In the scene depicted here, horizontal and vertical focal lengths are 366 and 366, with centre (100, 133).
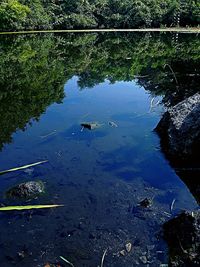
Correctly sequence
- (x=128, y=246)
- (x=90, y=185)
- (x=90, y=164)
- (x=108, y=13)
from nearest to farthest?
(x=128, y=246), (x=90, y=185), (x=90, y=164), (x=108, y=13)

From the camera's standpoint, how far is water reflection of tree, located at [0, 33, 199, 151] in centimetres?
1820

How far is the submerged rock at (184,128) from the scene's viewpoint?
38.7 feet

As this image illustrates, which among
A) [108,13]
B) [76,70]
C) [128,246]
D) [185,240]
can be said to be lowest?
[76,70]

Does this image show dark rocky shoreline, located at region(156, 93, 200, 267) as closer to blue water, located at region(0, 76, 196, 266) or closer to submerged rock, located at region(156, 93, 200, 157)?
submerged rock, located at region(156, 93, 200, 157)

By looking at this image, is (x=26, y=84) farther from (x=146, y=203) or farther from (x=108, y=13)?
(x=108, y=13)

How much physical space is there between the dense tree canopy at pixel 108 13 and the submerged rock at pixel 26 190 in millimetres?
50412

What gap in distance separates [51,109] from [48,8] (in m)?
48.2

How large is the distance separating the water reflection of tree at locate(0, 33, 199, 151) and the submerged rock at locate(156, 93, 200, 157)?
5.33 m

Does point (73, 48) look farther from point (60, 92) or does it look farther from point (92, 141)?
point (92, 141)

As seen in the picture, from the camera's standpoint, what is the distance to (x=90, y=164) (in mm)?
11750

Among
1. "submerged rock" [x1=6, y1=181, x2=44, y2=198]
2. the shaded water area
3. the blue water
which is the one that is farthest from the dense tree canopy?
"submerged rock" [x1=6, y1=181, x2=44, y2=198]

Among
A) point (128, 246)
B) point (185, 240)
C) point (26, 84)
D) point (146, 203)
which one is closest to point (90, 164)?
point (146, 203)

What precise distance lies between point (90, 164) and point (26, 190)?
267 centimetres

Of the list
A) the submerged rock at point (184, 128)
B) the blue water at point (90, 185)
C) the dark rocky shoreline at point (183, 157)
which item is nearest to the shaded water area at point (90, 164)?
the blue water at point (90, 185)
